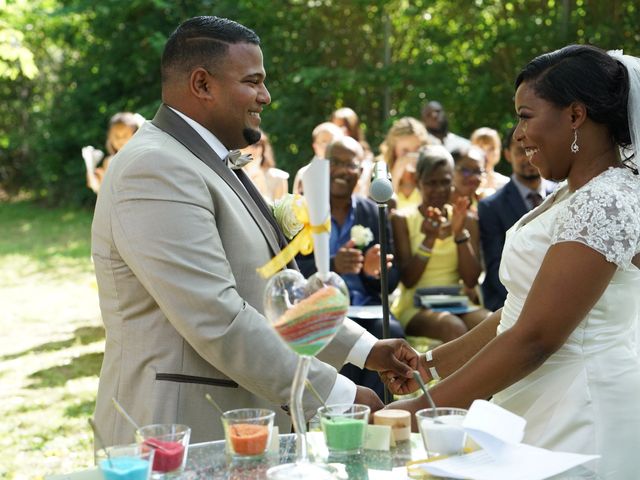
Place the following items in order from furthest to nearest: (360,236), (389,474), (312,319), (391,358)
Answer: (360,236) → (391,358) → (389,474) → (312,319)

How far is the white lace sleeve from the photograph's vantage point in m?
2.93

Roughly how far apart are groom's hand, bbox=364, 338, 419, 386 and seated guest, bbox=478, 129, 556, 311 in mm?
3605

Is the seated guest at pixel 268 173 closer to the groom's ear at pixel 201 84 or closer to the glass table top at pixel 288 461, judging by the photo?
the groom's ear at pixel 201 84

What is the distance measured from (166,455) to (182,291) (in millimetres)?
665

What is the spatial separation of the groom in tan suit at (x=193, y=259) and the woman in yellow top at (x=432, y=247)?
380 centimetres

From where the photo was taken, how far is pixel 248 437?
252cm

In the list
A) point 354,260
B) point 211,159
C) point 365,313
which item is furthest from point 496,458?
point 354,260

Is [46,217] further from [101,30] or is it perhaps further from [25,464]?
[25,464]

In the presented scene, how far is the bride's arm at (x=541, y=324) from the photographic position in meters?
2.92

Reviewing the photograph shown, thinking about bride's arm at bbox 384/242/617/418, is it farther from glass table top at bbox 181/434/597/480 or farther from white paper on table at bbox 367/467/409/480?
white paper on table at bbox 367/467/409/480

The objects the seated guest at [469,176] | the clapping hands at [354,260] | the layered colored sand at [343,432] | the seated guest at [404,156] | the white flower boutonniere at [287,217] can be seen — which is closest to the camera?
the layered colored sand at [343,432]

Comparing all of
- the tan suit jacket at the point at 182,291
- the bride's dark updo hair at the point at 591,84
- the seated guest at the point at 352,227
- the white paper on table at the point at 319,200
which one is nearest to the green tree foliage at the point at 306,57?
the seated guest at the point at 352,227

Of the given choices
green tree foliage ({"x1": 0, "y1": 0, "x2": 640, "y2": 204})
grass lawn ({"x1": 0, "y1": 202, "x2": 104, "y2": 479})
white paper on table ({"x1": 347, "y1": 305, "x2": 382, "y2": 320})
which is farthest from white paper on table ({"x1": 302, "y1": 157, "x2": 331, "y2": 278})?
green tree foliage ({"x1": 0, "y1": 0, "x2": 640, "y2": 204})

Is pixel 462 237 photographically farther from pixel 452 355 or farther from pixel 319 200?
pixel 319 200
